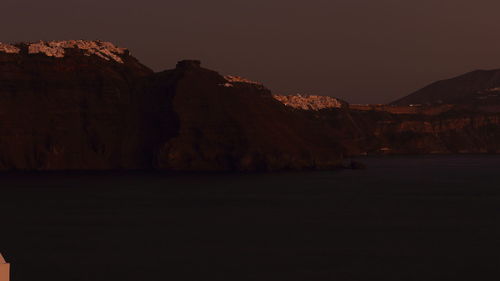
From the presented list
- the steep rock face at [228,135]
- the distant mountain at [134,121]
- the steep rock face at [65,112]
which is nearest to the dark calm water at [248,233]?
the steep rock face at [228,135]

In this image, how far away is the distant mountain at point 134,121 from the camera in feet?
544

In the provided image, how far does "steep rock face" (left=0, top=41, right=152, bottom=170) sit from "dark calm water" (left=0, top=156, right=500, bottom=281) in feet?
175

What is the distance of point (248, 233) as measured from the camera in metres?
61.2

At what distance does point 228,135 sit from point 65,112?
41.3m

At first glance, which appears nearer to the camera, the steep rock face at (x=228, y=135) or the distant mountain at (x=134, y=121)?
the steep rock face at (x=228, y=135)

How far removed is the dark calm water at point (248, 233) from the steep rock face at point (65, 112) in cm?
5329

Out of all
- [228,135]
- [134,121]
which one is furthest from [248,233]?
[134,121]

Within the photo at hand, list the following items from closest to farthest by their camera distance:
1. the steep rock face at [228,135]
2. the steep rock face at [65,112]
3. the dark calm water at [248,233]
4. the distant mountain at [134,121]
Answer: the dark calm water at [248,233]
the steep rock face at [228,135]
the distant mountain at [134,121]
the steep rock face at [65,112]

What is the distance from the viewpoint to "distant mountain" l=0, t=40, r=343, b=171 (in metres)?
166

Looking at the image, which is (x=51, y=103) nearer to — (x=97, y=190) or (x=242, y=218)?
(x=97, y=190)

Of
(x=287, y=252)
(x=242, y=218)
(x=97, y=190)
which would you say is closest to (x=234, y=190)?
(x=97, y=190)

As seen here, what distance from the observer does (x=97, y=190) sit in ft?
365

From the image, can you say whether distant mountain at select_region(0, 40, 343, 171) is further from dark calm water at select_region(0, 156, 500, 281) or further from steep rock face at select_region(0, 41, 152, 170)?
dark calm water at select_region(0, 156, 500, 281)

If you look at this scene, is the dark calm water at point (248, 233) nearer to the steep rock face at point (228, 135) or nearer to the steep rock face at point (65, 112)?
the steep rock face at point (228, 135)
